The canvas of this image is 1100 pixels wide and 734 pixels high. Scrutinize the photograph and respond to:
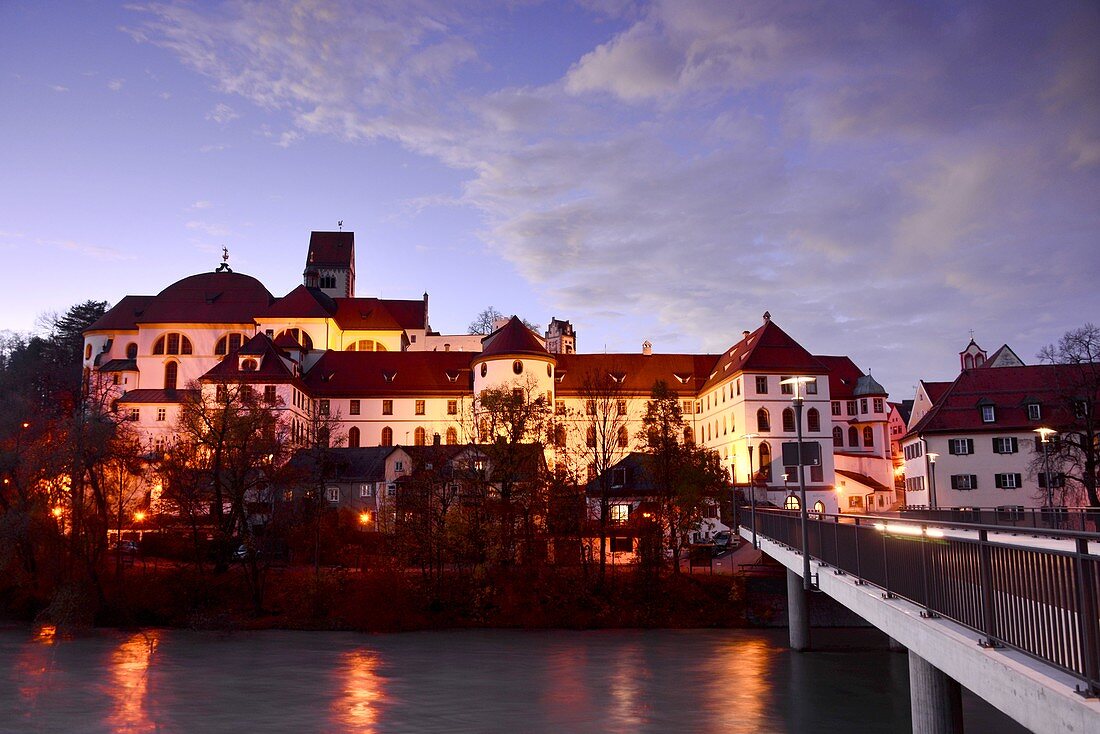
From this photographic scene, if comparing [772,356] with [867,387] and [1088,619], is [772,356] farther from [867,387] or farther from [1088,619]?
[1088,619]

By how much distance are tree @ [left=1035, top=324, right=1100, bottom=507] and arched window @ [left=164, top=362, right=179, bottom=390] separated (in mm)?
65111

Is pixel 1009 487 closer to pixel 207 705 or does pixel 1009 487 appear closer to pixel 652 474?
pixel 652 474

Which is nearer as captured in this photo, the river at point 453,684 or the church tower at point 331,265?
the river at point 453,684

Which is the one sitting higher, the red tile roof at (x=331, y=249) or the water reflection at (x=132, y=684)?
the red tile roof at (x=331, y=249)

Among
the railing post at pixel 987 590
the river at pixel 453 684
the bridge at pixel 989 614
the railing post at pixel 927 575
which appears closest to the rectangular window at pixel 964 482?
the river at pixel 453 684

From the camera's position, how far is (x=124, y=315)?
8138cm

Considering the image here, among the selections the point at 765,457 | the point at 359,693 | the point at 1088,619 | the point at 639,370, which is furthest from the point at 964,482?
the point at 1088,619

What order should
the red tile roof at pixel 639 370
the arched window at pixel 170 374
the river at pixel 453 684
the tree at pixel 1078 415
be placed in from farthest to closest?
the red tile roof at pixel 639 370
the arched window at pixel 170 374
the tree at pixel 1078 415
the river at pixel 453 684

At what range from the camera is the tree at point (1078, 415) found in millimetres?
45125

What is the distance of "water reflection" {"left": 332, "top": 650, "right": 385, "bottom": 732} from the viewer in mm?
23359

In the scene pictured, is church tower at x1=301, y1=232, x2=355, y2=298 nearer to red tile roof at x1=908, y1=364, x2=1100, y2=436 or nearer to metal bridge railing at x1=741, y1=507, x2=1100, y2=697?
red tile roof at x1=908, y1=364, x2=1100, y2=436

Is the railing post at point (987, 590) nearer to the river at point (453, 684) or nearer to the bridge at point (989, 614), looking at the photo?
the bridge at point (989, 614)

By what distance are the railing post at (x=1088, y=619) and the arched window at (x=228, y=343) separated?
76516 mm

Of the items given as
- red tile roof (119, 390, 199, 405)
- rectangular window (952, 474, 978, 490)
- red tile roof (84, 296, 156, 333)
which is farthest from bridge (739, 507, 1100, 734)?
red tile roof (84, 296, 156, 333)
